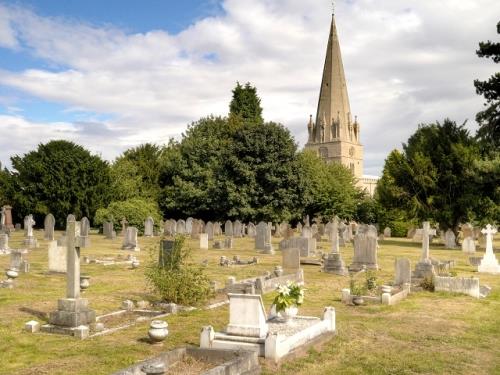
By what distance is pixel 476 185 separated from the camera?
1265 inches

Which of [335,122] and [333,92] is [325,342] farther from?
[335,122]

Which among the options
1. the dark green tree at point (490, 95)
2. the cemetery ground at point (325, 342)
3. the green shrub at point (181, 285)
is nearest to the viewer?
the cemetery ground at point (325, 342)

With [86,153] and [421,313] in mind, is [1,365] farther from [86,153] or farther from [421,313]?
[86,153]

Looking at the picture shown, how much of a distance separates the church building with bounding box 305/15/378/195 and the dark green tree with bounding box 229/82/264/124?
3699 cm

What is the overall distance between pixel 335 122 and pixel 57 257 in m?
91.9

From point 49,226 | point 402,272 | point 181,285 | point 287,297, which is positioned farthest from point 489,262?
point 49,226

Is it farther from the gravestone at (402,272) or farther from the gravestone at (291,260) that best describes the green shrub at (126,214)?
the gravestone at (402,272)

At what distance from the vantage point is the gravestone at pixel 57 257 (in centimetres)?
1828

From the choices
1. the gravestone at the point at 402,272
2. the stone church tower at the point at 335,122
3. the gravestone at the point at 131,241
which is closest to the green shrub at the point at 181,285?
the gravestone at the point at 402,272

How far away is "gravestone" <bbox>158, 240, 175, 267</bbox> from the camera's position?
1462 cm

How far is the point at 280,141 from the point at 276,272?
30.4 meters

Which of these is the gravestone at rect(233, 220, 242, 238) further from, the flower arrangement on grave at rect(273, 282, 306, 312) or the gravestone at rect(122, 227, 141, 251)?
the flower arrangement on grave at rect(273, 282, 306, 312)

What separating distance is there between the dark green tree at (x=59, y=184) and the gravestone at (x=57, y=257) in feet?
103

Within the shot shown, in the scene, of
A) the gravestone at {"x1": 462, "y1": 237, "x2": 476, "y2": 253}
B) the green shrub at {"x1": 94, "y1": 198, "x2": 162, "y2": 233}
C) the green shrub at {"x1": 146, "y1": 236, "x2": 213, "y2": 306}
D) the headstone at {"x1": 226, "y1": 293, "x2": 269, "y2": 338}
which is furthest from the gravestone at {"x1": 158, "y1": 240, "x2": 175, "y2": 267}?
the green shrub at {"x1": 94, "y1": 198, "x2": 162, "y2": 233}
